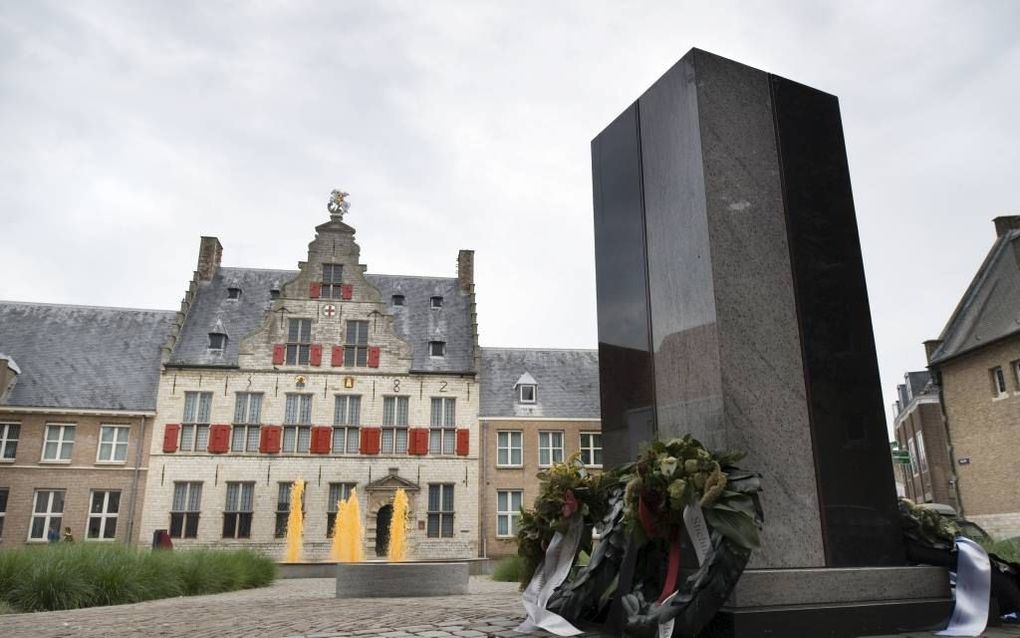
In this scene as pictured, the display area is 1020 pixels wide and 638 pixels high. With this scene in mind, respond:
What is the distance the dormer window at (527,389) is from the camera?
3005 centimetres

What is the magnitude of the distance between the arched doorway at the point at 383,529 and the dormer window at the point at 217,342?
9292 millimetres

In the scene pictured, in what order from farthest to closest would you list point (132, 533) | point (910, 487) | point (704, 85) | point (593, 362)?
point (910, 487), point (593, 362), point (132, 533), point (704, 85)

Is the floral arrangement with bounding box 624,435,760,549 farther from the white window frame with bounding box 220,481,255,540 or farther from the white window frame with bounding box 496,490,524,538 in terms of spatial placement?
the white window frame with bounding box 220,481,255,540

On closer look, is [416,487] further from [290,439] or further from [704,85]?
[704,85]

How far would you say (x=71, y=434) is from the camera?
86.4ft

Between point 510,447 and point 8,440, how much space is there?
19.0m

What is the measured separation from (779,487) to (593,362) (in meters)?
28.5

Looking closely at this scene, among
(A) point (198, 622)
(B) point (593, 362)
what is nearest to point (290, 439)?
(B) point (593, 362)

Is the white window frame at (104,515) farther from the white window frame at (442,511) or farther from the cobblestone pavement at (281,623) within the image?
the cobblestone pavement at (281,623)

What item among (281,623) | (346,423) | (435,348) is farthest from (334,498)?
(281,623)

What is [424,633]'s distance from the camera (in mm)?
4453

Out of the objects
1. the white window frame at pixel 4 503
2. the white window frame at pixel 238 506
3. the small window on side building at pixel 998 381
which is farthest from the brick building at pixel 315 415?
the small window on side building at pixel 998 381

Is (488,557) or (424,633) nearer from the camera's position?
(424,633)

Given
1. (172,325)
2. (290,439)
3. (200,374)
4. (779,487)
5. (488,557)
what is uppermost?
(172,325)
